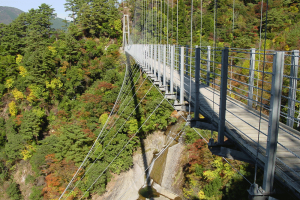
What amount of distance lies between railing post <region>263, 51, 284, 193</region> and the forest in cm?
342

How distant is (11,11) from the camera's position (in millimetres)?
90750

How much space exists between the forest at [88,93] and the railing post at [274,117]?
11.2 ft

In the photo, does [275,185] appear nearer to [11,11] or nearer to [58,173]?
[58,173]

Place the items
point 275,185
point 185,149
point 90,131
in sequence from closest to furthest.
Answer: point 275,185
point 185,149
point 90,131

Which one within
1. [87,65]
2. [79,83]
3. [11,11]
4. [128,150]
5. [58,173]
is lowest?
[58,173]

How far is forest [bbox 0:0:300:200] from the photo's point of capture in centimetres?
952

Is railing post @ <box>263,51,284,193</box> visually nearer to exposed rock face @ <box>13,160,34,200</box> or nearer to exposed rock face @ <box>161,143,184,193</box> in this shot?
exposed rock face @ <box>161,143,184,193</box>

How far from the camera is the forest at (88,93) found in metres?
9.52

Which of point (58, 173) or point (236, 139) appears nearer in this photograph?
point (236, 139)

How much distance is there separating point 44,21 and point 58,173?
1923 cm

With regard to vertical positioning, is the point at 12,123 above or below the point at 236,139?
below

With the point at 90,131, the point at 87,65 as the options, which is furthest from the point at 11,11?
the point at 90,131

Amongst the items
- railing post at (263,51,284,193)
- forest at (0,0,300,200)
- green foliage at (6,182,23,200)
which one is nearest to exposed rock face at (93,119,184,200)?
forest at (0,0,300,200)

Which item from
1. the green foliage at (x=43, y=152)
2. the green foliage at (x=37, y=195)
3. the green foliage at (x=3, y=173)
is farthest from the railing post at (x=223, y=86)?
the green foliage at (x=3, y=173)
